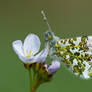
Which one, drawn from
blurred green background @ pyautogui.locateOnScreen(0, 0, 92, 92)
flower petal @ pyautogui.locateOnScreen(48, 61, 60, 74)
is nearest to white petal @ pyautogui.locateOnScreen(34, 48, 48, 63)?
flower petal @ pyautogui.locateOnScreen(48, 61, 60, 74)

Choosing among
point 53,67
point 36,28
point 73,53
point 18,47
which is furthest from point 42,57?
point 36,28

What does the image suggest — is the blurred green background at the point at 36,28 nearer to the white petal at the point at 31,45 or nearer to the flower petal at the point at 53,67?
the white petal at the point at 31,45

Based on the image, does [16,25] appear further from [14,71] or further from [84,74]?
[84,74]

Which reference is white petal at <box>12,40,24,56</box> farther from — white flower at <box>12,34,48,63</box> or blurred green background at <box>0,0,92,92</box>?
blurred green background at <box>0,0,92,92</box>

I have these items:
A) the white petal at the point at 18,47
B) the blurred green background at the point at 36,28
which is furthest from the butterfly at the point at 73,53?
the blurred green background at the point at 36,28

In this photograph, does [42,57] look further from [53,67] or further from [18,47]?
[18,47]

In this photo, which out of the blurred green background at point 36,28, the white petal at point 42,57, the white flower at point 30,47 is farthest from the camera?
the blurred green background at point 36,28

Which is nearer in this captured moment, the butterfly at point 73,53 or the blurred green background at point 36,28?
the butterfly at point 73,53
